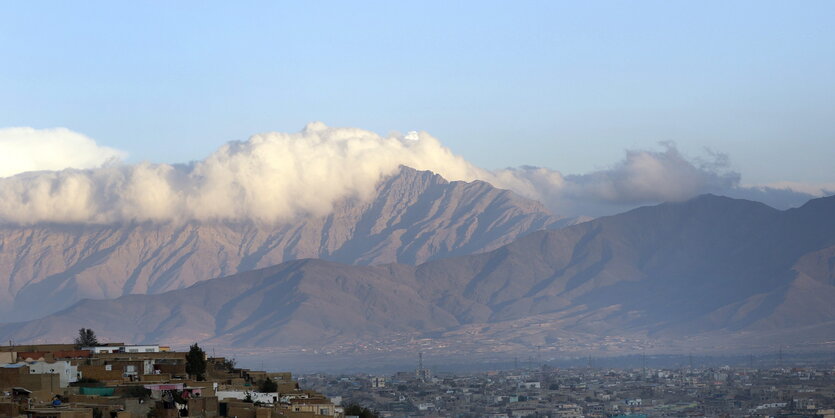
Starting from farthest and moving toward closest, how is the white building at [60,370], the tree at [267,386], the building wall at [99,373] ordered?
the tree at [267,386] < the building wall at [99,373] < the white building at [60,370]

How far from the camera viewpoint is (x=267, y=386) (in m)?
68.9

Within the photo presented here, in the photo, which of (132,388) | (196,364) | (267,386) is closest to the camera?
(132,388)

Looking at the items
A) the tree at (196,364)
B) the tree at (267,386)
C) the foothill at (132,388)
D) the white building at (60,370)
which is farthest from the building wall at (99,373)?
the tree at (267,386)

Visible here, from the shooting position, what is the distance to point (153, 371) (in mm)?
64438

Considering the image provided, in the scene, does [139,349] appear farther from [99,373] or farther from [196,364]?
[99,373]

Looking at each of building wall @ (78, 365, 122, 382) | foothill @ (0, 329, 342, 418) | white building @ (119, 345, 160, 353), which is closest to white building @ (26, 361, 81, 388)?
foothill @ (0, 329, 342, 418)

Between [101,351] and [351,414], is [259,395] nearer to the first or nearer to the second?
[101,351]

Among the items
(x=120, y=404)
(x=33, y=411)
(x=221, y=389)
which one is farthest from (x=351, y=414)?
(x=33, y=411)

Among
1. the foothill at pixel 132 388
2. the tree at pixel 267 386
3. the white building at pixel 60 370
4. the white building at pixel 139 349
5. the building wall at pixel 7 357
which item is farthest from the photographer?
the white building at pixel 139 349

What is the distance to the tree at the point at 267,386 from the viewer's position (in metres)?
66.7

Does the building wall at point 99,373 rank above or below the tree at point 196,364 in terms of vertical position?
below

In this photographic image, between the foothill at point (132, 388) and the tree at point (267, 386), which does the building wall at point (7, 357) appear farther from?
the tree at point (267, 386)

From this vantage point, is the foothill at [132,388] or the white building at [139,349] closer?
the foothill at [132,388]

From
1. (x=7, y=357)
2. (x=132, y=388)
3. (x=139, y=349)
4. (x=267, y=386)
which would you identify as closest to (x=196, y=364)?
A: (x=267, y=386)
